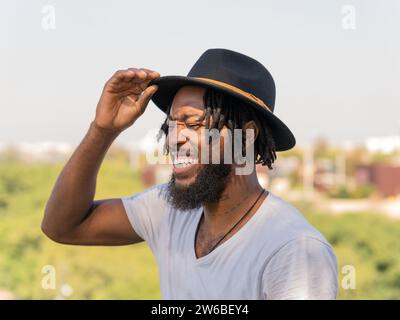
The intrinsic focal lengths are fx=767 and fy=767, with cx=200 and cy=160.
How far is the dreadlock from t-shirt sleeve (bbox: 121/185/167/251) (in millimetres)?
219

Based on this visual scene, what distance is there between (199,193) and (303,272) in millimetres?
592

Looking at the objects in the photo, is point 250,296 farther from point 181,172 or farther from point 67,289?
point 67,289

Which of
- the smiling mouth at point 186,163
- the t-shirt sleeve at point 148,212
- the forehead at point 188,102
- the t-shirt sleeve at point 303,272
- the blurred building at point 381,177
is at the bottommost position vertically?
the blurred building at point 381,177

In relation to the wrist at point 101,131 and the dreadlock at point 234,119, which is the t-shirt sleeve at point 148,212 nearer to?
the dreadlock at point 234,119

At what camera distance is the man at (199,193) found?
2691 mm

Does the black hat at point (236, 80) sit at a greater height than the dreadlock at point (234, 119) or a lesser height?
greater

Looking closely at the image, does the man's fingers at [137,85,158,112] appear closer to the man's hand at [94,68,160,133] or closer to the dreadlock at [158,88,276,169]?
the man's hand at [94,68,160,133]

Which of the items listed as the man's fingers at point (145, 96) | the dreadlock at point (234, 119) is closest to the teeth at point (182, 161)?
the dreadlock at point (234, 119)

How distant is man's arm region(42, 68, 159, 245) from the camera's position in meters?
2.95

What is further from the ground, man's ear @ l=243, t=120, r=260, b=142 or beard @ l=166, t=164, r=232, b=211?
man's ear @ l=243, t=120, r=260, b=142

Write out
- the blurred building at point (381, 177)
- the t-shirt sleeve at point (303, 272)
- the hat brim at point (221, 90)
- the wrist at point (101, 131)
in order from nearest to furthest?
the t-shirt sleeve at point (303, 272) < the hat brim at point (221, 90) < the wrist at point (101, 131) < the blurred building at point (381, 177)

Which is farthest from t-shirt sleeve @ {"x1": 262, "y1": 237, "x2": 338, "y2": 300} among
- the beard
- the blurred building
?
the blurred building

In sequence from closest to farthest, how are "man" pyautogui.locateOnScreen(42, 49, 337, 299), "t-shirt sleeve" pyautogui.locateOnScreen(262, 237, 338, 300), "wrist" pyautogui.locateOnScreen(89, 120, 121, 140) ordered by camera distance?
"t-shirt sleeve" pyautogui.locateOnScreen(262, 237, 338, 300)
"man" pyautogui.locateOnScreen(42, 49, 337, 299)
"wrist" pyautogui.locateOnScreen(89, 120, 121, 140)

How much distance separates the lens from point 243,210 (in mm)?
2898
